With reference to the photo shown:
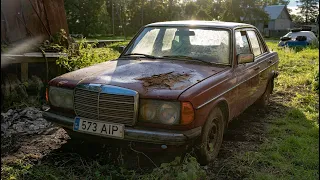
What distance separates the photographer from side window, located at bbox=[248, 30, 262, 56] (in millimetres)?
5398

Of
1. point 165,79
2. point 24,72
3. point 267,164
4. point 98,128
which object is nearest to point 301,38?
point 24,72

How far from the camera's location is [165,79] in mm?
3496

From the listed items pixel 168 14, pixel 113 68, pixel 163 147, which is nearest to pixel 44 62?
pixel 113 68

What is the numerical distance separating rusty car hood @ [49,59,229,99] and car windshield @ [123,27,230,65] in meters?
0.18

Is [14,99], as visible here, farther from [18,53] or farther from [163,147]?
[163,147]

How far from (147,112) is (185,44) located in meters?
1.58

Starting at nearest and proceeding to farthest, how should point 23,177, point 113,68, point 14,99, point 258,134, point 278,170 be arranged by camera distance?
point 23,177 < point 278,170 < point 113,68 < point 258,134 < point 14,99

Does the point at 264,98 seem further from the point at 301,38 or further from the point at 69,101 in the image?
the point at 301,38

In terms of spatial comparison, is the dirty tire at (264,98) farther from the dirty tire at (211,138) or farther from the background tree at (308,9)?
the background tree at (308,9)

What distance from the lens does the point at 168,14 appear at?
144 ft

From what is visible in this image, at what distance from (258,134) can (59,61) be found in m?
4.04

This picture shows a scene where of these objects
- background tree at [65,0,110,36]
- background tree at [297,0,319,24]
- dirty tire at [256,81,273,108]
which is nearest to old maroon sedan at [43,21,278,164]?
dirty tire at [256,81,273,108]

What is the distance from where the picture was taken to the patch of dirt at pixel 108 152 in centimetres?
361

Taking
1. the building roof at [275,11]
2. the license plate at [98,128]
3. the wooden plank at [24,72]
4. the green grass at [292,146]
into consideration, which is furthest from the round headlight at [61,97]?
the building roof at [275,11]
